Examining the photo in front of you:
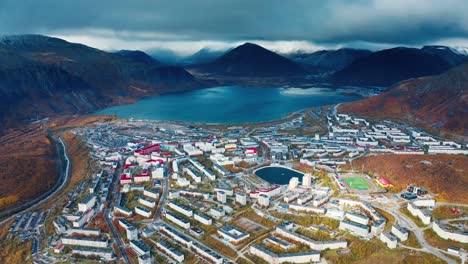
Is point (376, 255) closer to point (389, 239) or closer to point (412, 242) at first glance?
point (389, 239)

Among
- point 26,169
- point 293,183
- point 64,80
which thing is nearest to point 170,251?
point 293,183

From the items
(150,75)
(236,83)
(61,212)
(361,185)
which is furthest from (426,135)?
(236,83)

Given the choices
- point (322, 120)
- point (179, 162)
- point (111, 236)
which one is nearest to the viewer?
point (111, 236)

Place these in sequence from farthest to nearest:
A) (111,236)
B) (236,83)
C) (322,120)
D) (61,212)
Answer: (236,83), (322,120), (61,212), (111,236)

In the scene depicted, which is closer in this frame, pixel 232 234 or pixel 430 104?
pixel 232 234

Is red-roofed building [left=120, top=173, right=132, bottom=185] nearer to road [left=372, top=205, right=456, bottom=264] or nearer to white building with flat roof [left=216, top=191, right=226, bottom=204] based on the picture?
white building with flat roof [left=216, top=191, right=226, bottom=204]

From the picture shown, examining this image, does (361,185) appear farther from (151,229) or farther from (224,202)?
(151,229)

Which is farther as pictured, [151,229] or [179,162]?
[179,162]
